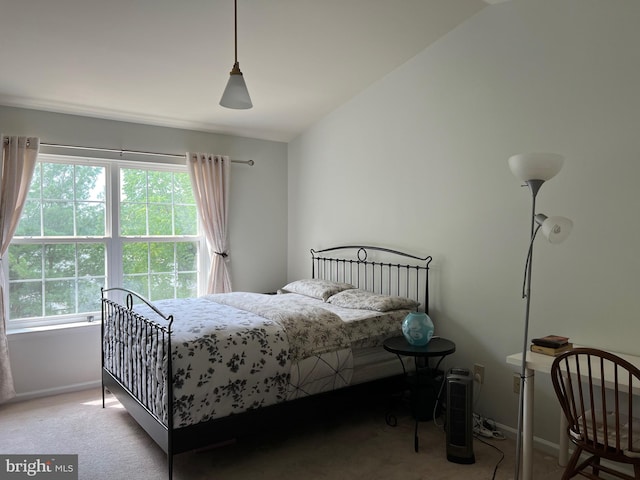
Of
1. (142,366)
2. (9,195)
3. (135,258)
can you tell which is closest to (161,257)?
(135,258)

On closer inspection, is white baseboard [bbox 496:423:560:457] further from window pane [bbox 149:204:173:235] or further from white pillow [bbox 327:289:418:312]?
window pane [bbox 149:204:173:235]

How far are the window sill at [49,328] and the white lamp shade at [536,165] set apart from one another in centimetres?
348

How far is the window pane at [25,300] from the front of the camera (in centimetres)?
363

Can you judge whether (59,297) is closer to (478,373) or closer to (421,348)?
(421,348)

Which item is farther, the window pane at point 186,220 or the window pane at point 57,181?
the window pane at point 186,220

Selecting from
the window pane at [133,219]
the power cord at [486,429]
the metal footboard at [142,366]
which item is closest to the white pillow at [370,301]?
the power cord at [486,429]

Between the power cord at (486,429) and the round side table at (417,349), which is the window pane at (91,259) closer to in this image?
the round side table at (417,349)

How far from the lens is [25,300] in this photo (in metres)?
3.68

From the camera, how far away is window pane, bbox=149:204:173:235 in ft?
14.0

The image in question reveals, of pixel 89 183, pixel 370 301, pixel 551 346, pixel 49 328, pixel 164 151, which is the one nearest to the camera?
pixel 551 346

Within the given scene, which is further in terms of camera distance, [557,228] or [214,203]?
[214,203]

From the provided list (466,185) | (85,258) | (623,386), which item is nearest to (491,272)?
(466,185)

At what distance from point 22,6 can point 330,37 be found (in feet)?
6.06

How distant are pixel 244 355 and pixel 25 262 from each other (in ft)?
7.62
